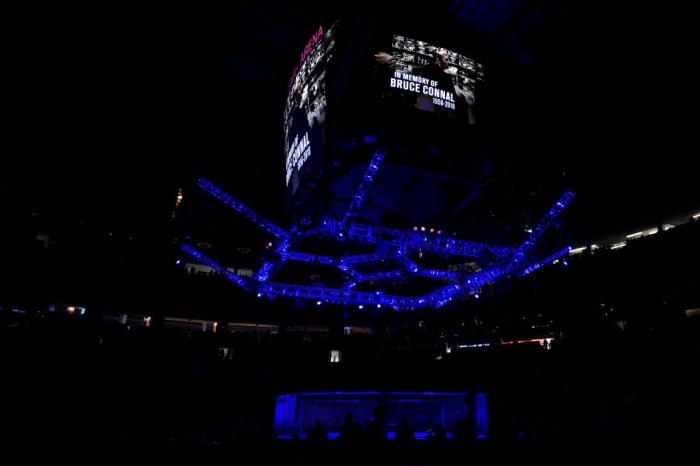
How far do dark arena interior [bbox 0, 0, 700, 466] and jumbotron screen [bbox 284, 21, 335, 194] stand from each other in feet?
0.21

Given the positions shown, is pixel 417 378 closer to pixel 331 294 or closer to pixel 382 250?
pixel 331 294

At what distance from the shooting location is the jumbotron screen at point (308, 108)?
16.0 ft

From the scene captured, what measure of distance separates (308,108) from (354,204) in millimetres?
1743

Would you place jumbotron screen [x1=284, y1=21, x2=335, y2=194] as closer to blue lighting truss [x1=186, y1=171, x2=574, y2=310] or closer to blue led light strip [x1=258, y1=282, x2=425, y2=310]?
blue lighting truss [x1=186, y1=171, x2=574, y2=310]

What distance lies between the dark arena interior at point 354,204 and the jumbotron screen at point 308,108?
6cm

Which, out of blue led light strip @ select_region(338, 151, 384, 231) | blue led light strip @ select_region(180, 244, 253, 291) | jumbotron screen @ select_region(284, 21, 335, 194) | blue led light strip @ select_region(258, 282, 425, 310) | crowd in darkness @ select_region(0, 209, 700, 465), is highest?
jumbotron screen @ select_region(284, 21, 335, 194)

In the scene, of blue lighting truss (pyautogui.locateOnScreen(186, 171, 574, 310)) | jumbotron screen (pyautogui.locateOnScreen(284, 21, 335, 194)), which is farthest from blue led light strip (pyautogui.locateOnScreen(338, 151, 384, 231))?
jumbotron screen (pyautogui.locateOnScreen(284, 21, 335, 194))

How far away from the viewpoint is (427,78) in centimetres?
506

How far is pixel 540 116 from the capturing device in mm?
6086

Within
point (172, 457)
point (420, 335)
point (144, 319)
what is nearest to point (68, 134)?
point (172, 457)

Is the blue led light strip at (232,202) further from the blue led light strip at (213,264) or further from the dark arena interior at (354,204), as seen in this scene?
the blue led light strip at (213,264)

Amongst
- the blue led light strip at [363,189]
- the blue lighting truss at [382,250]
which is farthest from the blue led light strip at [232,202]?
the blue led light strip at [363,189]

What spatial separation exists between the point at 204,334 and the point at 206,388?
13.1 ft

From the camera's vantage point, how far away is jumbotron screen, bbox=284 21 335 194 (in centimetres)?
487
